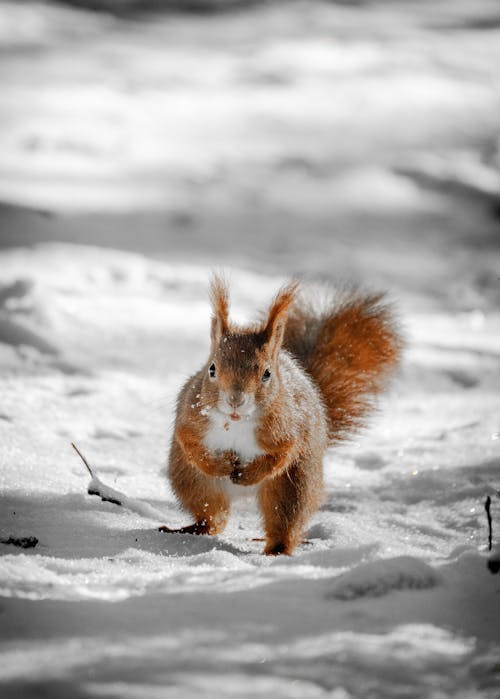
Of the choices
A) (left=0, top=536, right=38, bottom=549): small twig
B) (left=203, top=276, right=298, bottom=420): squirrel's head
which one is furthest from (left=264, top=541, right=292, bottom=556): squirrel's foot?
(left=0, top=536, right=38, bottom=549): small twig

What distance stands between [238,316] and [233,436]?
2.31 meters

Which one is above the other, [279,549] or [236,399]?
[236,399]

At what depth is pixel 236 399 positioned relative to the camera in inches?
93.3

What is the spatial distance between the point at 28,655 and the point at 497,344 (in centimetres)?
361

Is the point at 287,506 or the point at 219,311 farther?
the point at 219,311

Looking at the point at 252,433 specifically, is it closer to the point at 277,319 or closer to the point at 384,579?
the point at 277,319

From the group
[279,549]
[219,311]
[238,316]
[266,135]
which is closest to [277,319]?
[219,311]

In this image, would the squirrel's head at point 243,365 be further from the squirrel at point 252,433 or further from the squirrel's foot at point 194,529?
the squirrel's foot at point 194,529

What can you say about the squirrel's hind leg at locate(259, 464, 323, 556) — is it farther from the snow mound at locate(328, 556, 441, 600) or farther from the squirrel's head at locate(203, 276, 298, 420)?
the snow mound at locate(328, 556, 441, 600)

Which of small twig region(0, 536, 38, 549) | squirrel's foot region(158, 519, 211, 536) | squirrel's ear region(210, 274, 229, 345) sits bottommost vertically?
squirrel's foot region(158, 519, 211, 536)

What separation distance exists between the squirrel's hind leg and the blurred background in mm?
2884

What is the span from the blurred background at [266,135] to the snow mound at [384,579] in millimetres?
3642

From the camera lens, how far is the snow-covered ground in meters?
1.46

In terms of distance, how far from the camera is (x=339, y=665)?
4.56 ft
